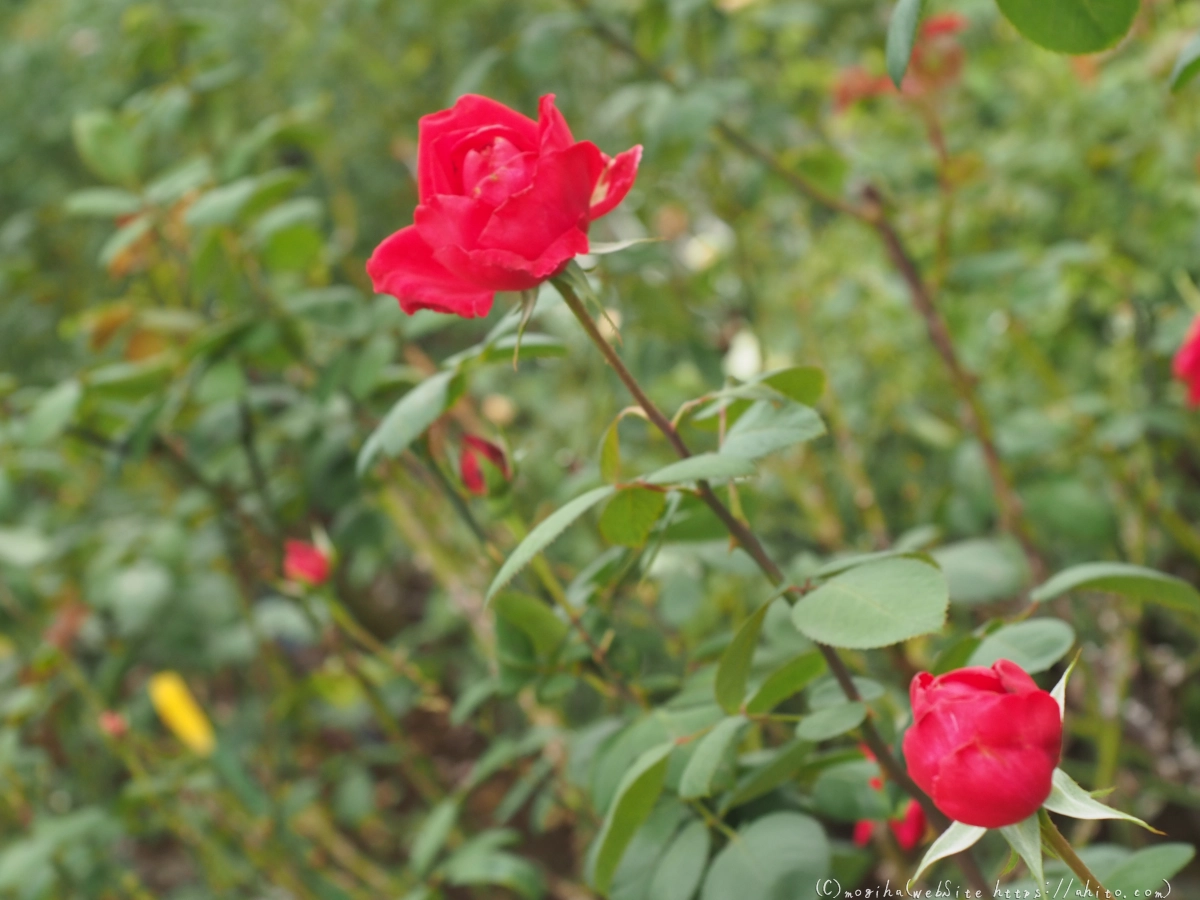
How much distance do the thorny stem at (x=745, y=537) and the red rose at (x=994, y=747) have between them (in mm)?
93

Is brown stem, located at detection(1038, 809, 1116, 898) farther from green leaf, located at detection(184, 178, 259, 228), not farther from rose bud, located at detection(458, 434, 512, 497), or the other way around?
green leaf, located at detection(184, 178, 259, 228)

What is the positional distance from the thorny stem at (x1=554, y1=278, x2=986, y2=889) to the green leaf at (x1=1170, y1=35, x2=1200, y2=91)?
0.26 meters

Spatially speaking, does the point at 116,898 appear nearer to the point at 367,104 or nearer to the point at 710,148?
the point at 710,148

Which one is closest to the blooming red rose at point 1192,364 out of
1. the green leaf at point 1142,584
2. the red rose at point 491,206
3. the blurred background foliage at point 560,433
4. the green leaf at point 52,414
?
the blurred background foliage at point 560,433

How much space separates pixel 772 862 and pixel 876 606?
150 mm

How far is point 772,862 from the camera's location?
471mm

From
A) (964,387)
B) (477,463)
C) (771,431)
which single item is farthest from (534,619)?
(964,387)

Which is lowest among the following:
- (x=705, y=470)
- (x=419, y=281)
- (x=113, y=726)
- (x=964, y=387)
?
(x=964, y=387)

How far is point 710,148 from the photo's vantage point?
1157 mm

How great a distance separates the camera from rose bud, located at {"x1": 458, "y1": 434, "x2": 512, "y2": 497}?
1.87 ft

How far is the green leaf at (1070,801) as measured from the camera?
34 cm

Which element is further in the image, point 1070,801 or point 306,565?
point 306,565

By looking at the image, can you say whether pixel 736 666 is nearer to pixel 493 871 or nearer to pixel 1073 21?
pixel 1073 21

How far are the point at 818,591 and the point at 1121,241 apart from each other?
1078 mm
